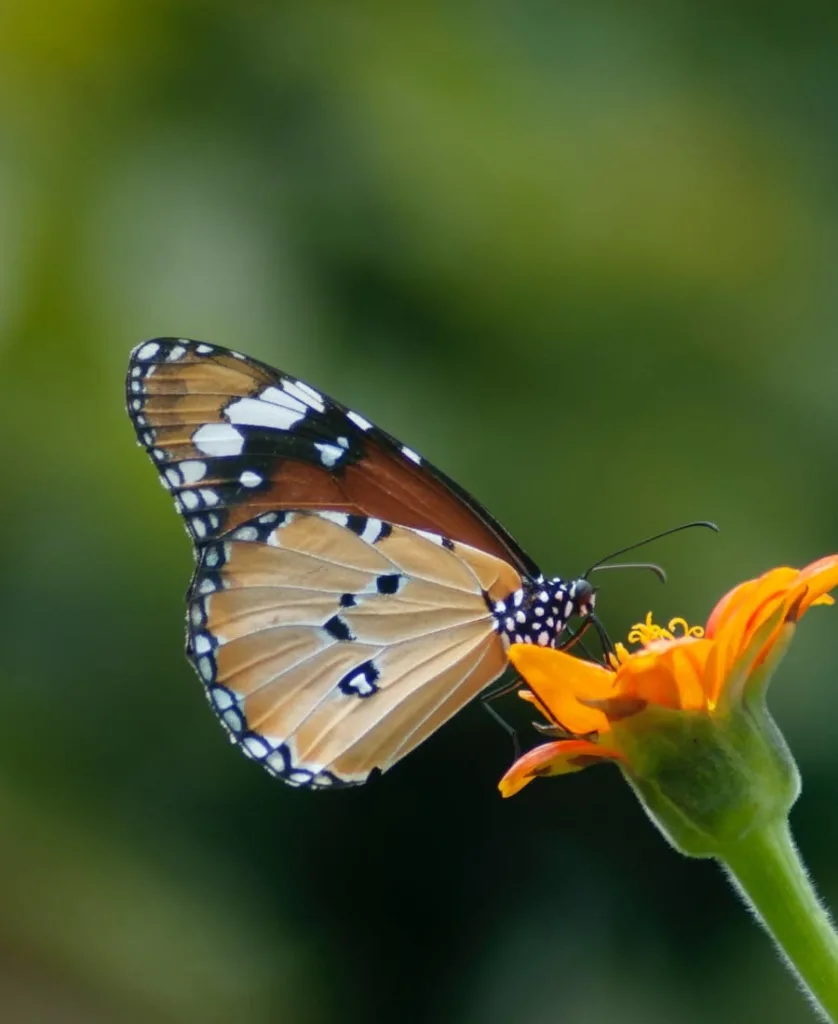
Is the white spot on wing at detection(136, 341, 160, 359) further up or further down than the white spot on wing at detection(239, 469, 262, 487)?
further up

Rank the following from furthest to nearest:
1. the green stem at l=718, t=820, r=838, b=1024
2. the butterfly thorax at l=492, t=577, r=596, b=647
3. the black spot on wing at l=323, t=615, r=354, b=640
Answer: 1. the black spot on wing at l=323, t=615, r=354, b=640
2. the butterfly thorax at l=492, t=577, r=596, b=647
3. the green stem at l=718, t=820, r=838, b=1024

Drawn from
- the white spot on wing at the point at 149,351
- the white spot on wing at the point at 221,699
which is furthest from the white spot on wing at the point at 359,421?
the white spot on wing at the point at 221,699

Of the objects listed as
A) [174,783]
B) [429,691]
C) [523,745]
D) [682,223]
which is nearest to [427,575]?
[429,691]

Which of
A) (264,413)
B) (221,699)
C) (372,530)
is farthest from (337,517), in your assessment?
(221,699)

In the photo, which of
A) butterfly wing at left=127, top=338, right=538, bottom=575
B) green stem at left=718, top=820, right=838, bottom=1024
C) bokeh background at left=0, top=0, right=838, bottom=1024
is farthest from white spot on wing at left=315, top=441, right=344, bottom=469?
bokeh background at left=0, top=0, right=838, bottom=1024

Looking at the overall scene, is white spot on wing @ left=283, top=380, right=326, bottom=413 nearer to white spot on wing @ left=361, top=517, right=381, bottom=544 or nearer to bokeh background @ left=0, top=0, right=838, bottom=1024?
white spot on wing @ left=361, top=517, right=381, bottom=544

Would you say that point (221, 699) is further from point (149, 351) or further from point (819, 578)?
point (819, 578)

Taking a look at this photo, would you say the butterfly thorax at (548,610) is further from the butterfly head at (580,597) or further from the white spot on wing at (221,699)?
the white spot on wing at (221,699)
